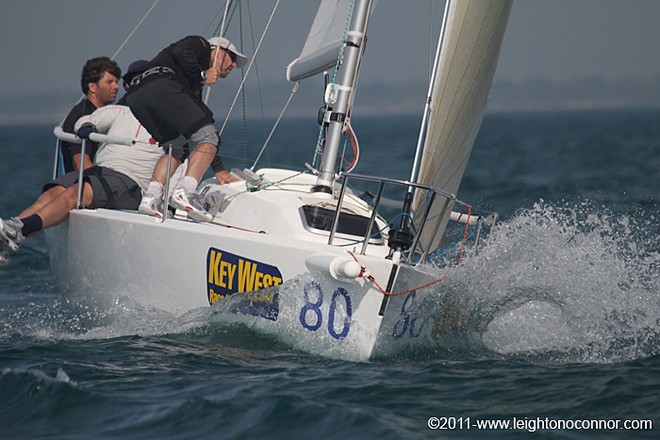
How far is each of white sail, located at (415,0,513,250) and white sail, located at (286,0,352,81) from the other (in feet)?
3.38

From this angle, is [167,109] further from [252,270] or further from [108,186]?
[252,270]

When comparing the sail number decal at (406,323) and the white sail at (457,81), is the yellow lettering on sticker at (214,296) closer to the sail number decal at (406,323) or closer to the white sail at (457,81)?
the sail number decal at (406,323)

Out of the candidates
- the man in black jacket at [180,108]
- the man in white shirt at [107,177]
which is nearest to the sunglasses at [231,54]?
the man in black jacket at [180,108]

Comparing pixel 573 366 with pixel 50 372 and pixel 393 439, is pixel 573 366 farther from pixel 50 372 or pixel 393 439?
pixel 50 372

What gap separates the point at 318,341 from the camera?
17.7ft

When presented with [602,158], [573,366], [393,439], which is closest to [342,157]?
[573,366]

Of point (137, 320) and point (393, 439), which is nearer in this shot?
point (393, 439)

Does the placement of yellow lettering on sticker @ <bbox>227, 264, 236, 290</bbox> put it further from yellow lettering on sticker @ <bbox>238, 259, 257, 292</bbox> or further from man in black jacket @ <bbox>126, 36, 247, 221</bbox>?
man in black jacket @ <bbox>126, 36, 247, 221</bbox>

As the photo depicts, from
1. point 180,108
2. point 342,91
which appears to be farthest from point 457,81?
point 180,108

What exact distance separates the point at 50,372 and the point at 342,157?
2798 mm

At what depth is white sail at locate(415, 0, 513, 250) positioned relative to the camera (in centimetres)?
589

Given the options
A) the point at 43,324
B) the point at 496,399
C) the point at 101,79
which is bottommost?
the point at 43,324

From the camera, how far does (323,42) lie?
6.96 metres

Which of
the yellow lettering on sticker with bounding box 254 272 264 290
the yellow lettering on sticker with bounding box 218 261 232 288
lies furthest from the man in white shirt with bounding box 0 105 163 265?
the yellow lettering on sticker with bounding box 254 272 264 290
